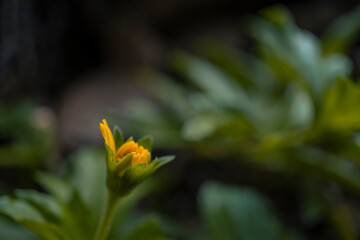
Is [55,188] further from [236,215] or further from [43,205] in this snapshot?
[236,215]

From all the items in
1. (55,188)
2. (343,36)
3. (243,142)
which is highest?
(343,36)

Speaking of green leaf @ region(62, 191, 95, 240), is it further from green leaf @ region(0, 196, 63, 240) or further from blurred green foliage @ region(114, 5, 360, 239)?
blurred green foliage @ region(114, 5, 360, 239)

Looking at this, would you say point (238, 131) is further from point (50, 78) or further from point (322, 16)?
point (322, 16)

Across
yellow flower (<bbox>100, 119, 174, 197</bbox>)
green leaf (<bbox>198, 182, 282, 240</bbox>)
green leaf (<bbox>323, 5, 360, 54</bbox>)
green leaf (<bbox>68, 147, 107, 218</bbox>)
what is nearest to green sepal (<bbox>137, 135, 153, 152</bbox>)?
yellow flower (<bbox>100, 119, 174, 197</bbox>)

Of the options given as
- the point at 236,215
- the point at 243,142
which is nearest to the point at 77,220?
the point at 236,215

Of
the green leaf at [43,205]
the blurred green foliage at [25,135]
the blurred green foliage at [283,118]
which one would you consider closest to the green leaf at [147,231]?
the green leaf at [43,205]

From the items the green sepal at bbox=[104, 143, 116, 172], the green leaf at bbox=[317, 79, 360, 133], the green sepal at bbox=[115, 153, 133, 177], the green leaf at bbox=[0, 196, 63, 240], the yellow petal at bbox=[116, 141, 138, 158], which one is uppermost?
the green leaf at bbox=[317, 79, 360, 133]
